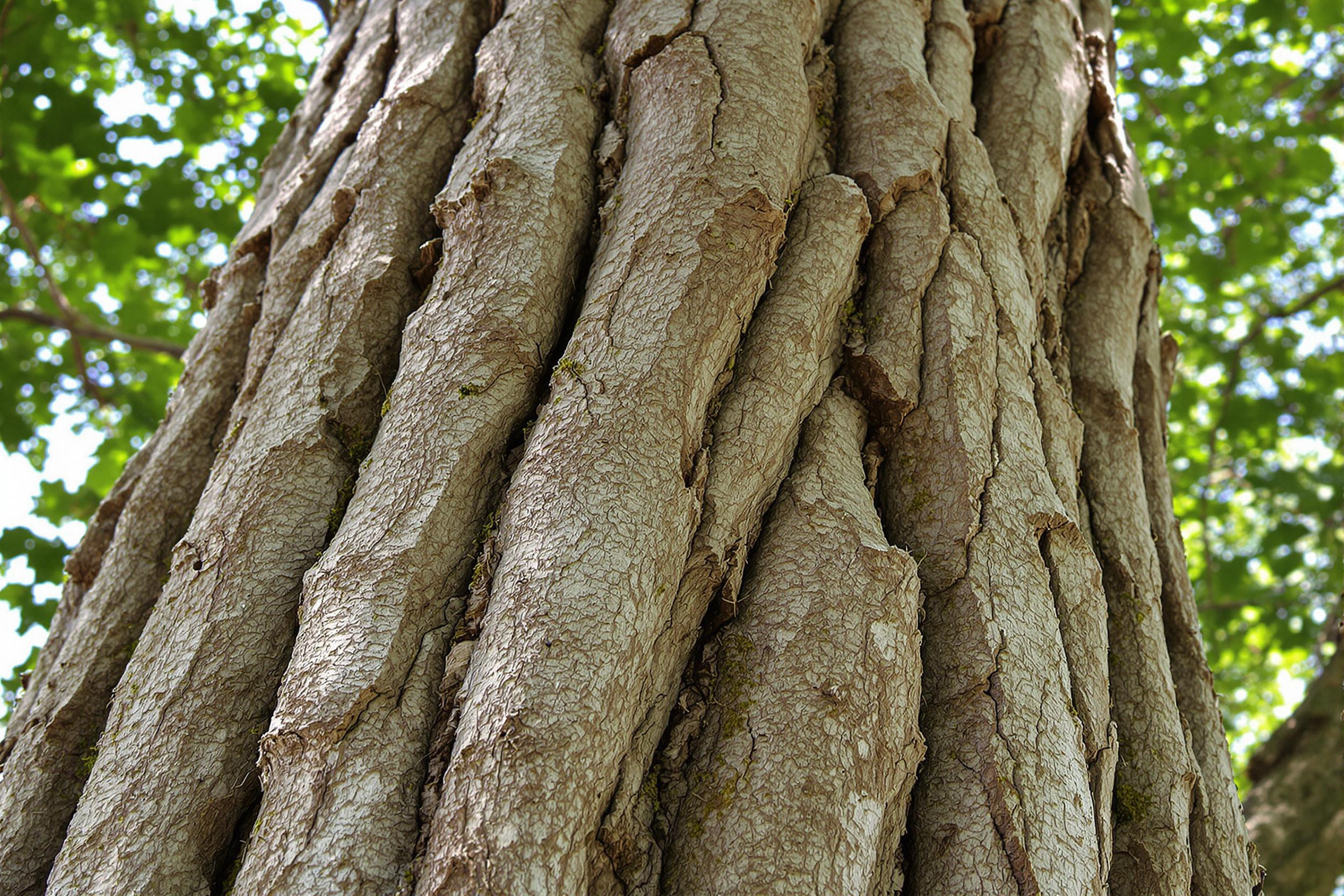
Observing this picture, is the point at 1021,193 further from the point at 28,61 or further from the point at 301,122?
the point at 28,61

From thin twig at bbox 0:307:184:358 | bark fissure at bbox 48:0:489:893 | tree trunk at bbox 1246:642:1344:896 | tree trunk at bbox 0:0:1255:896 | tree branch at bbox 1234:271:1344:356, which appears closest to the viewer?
tree trunk at bbox 0:0:1255:896

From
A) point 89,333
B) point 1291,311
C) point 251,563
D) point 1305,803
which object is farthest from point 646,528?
point 1291,311

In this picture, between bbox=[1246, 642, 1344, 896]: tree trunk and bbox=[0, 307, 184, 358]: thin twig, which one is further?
bbox=[0, 307, 184, 358]: thin twig

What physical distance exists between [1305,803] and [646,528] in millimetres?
3867

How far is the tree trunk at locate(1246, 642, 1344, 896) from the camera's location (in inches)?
151

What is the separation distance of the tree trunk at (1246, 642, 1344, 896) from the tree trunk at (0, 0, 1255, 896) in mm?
2477

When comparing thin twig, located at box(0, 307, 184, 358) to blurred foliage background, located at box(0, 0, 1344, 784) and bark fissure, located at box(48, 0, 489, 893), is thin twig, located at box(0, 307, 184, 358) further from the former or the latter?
bark fissure, located at box(48, 0, 489, 893)

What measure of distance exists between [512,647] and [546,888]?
312 mm

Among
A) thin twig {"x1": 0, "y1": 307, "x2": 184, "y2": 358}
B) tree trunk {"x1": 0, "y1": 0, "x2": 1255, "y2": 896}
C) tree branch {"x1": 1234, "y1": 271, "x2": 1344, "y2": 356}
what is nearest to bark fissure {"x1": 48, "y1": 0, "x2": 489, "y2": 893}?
tree trunk {"x1": 0, "y1": 0, "x2": 1255, "y2": 896}

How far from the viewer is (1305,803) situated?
12.9ft

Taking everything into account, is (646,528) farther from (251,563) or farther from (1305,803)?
(1305,803)

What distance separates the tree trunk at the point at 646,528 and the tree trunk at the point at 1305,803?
8.13ft

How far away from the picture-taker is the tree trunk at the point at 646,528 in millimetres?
1332

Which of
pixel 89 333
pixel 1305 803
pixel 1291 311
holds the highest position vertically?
pixel 1291 311
